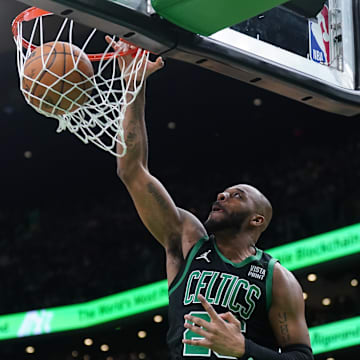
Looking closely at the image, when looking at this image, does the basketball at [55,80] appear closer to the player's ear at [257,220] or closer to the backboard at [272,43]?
the backboard at [272,43]

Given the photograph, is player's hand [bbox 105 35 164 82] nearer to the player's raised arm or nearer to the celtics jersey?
the player's raised arm

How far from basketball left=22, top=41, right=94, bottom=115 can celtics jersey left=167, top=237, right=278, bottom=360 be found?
96 cm

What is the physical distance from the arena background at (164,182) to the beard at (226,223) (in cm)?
769

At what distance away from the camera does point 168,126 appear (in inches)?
547

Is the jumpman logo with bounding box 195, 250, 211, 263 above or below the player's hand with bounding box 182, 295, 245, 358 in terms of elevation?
above

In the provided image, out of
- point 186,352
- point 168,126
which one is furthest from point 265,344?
point 168,126

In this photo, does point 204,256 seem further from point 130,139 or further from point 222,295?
point 130,139

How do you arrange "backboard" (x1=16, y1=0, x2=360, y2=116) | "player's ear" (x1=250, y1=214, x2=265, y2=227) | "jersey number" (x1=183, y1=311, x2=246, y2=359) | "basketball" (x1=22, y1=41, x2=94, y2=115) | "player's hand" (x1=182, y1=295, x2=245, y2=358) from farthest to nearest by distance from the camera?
1. "player's ear" (x1=250, y1=214, x2=265, y2=227)
2. "jersey number" (x1=183, y1=311, x2=246, y2=359)
3. "basketball" (x1=22, y1=41, x2=94, y2=115)
4. "player's hand" (x1=182, y1=295, x2=245, y2=358)
5. "backboard" (x1=16, y1=0, x2=360, y2=116)

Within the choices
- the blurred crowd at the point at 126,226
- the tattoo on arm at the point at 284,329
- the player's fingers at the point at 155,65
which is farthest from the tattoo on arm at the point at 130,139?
the blurred crowd at the point at 126,226

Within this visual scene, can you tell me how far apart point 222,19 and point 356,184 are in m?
9.22

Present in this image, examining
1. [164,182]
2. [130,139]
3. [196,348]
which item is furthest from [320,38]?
[164,182]

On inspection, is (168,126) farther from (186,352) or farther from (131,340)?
(186,352)

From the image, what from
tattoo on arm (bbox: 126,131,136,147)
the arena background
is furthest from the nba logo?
the arena background

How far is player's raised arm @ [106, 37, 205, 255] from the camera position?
3.74 metres
